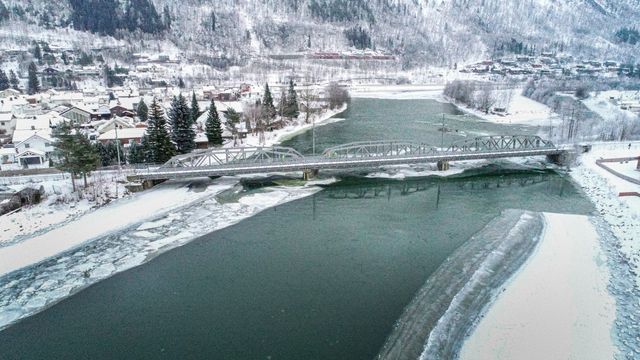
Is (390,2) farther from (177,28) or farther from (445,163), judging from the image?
(445,163)

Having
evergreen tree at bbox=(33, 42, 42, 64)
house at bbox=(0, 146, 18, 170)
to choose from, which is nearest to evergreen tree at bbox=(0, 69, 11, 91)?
evergreen tree at bbox=(33, 42, 42, 64)

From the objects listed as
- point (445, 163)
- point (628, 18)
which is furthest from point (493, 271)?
point (628, 18)

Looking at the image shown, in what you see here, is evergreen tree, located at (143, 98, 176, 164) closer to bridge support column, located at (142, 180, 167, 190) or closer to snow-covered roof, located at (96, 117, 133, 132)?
bridge support column, located at (142, 180, 167, 190)

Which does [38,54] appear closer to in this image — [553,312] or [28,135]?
[28,135]

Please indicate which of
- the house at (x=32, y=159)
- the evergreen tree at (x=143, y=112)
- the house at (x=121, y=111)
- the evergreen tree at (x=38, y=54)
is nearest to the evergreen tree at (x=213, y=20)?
the evergreen tree at (x=38, y=54)

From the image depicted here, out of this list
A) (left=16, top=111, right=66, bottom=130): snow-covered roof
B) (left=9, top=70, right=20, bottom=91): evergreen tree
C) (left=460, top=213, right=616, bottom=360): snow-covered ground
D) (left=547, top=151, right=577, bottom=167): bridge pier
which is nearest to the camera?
(left=460, top=213, right=616, bottom=360): snow-covered ground

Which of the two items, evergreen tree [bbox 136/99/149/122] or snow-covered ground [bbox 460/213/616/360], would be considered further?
evergreen tree [bbox 136/99/149/122]

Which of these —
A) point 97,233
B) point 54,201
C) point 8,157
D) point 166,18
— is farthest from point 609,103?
point 166,18
